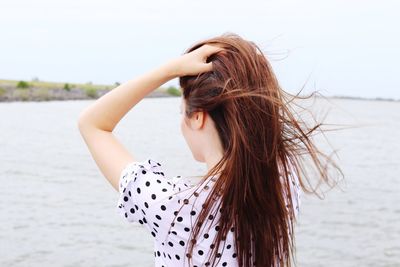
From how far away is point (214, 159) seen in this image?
1.66 meters

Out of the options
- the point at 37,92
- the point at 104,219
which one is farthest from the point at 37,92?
the point at 104,219

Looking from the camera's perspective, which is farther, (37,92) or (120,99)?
(37,92)

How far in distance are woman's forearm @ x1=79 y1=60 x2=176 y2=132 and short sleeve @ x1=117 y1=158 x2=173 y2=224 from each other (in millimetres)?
165

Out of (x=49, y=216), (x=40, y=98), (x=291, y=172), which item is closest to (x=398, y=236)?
(x=49, y=216)

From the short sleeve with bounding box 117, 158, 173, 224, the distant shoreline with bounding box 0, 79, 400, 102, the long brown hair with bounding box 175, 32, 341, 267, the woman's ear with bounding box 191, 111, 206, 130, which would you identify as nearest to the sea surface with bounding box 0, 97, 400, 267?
the long brown hair with bounding box 175, 32, 341, 267

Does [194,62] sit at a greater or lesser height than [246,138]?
greater

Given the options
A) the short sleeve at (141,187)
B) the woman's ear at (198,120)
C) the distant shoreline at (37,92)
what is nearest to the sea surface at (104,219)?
the woman's ear at (198,120)

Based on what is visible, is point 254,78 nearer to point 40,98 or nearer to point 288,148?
point 288,148

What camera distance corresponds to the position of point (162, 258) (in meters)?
1.72

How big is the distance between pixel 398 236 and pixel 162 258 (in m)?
9.54

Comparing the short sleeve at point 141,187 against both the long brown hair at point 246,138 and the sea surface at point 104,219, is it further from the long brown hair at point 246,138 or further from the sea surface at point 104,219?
the sea surface at point 104,219

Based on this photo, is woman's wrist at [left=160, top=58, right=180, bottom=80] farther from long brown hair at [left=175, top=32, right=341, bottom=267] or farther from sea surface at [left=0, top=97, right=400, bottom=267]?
sea surface at [left=0, top=97, right=400, bottom=267]

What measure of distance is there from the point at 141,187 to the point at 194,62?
0.34 metres

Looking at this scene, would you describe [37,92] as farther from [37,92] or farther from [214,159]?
[214,159]
